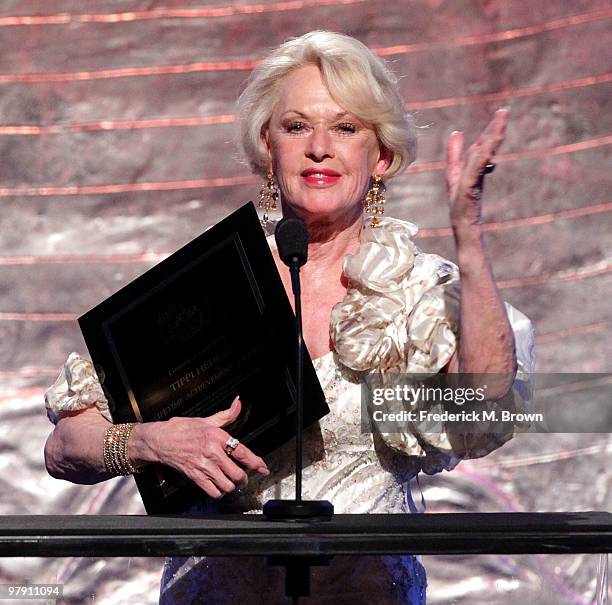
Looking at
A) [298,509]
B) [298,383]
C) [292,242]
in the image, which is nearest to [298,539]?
[298,509]

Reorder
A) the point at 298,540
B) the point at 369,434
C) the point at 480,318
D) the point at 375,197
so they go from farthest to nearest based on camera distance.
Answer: the point at 375,197
the point at 369,434
the point at 480,318
the point at 298,540

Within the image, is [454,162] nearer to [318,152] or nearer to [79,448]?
[318,152]

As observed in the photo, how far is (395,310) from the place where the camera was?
6.69 ft

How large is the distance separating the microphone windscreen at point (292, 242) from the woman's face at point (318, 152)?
31cm

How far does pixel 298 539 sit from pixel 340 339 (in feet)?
1.62

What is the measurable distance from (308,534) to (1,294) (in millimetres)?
1834

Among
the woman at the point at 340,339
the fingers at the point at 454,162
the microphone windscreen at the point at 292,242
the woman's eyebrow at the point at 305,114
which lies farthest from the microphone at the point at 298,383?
the woman's eyebrow at the point at 305,114

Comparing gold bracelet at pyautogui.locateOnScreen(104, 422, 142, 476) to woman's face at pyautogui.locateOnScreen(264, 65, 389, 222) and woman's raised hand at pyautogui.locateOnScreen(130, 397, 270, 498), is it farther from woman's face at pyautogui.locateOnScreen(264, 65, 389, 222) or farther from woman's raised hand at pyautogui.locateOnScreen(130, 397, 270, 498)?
woman's face at pyautogui.locateOnScreen(264, 65, 389, 222)

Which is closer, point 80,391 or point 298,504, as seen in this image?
point 298,504

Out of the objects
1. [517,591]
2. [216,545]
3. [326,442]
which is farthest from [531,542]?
[326,442]

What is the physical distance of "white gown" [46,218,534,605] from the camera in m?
1.93

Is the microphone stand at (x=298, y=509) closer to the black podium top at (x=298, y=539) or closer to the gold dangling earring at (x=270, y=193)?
the black podium top at (x=298, y=539)

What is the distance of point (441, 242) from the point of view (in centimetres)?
325

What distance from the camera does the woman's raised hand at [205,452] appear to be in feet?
6.13
